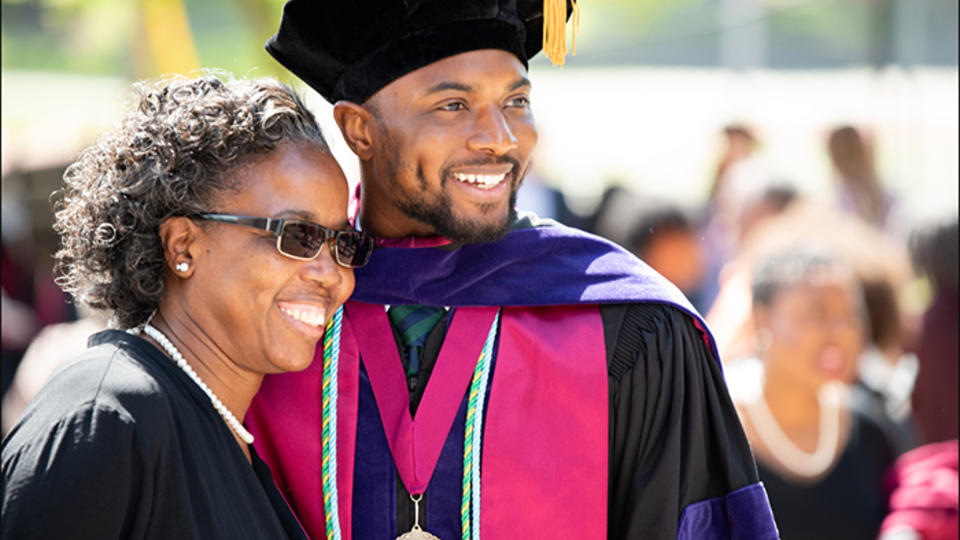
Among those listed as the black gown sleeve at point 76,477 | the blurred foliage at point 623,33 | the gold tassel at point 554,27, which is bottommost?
the black gown sleeve at point 76,477

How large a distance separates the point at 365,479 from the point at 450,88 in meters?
0.89

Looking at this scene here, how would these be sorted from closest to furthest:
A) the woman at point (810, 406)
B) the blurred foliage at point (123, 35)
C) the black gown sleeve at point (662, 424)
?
the black gown sleeve at point (662, 424)
the woman at point (810, 406)
the blurred foliage at point (123, 35)

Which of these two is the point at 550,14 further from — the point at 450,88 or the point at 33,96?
the point at 33,96

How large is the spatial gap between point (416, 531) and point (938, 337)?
320cm

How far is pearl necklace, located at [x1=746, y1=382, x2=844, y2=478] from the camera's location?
3.91 m

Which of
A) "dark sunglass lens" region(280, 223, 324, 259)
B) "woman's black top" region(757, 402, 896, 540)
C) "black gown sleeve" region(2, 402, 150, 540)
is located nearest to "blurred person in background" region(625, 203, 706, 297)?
"woman's black top" region(757, 402, 896, 540)

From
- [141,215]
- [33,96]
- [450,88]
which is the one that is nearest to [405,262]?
[450,88]

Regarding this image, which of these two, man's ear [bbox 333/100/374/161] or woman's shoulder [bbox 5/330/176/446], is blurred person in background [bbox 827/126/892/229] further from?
woman's shoulder [bbox 5/330/176/446]

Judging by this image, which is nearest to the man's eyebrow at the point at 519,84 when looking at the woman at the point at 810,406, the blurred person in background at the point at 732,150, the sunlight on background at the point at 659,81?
the woman at the point at 810,406

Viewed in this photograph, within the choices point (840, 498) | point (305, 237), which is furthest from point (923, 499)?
point (305, 237)

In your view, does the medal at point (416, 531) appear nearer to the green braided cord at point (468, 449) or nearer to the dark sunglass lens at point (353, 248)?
the green braided cord at point (468, 449)

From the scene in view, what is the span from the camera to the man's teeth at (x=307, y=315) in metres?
2.32

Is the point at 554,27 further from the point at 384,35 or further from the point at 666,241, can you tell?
the point at 666,241

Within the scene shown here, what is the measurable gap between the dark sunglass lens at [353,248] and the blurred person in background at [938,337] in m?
3.09
